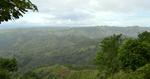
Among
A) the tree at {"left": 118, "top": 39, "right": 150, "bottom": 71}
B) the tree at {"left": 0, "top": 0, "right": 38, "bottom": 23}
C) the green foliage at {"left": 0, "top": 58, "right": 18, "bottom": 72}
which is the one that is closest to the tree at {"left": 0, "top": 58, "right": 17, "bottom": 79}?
the green foliage at {"left": 0, "top": 58, "right": 18, "bottom": 72}

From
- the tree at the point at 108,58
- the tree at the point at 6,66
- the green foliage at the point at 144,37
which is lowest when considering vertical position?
the tree at the point at 6,66

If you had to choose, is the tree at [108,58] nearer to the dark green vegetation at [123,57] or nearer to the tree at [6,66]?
the dark green vegetation at [123,57]

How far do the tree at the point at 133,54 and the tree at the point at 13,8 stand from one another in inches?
3540

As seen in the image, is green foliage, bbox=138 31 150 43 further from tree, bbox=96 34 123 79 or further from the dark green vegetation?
tree, bbox=96 34 123 79

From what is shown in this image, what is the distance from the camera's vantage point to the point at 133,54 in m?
108

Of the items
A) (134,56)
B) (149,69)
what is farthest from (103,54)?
(149,69)

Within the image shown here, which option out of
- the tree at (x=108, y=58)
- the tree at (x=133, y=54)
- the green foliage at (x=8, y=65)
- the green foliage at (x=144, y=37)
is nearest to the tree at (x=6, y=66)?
the green foliage at (x=8, y=65)

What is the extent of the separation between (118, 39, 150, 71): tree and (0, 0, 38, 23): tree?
89907mm

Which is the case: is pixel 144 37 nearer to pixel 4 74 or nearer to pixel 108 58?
pixel 108 58

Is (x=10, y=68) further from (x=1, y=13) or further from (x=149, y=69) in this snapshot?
(x=1, y=13)

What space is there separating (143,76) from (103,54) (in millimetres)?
27939

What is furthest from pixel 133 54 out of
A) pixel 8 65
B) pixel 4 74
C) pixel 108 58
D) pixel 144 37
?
pixel 4 74

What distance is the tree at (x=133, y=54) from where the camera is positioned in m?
108

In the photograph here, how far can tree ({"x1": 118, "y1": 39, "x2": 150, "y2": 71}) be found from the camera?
108 m
